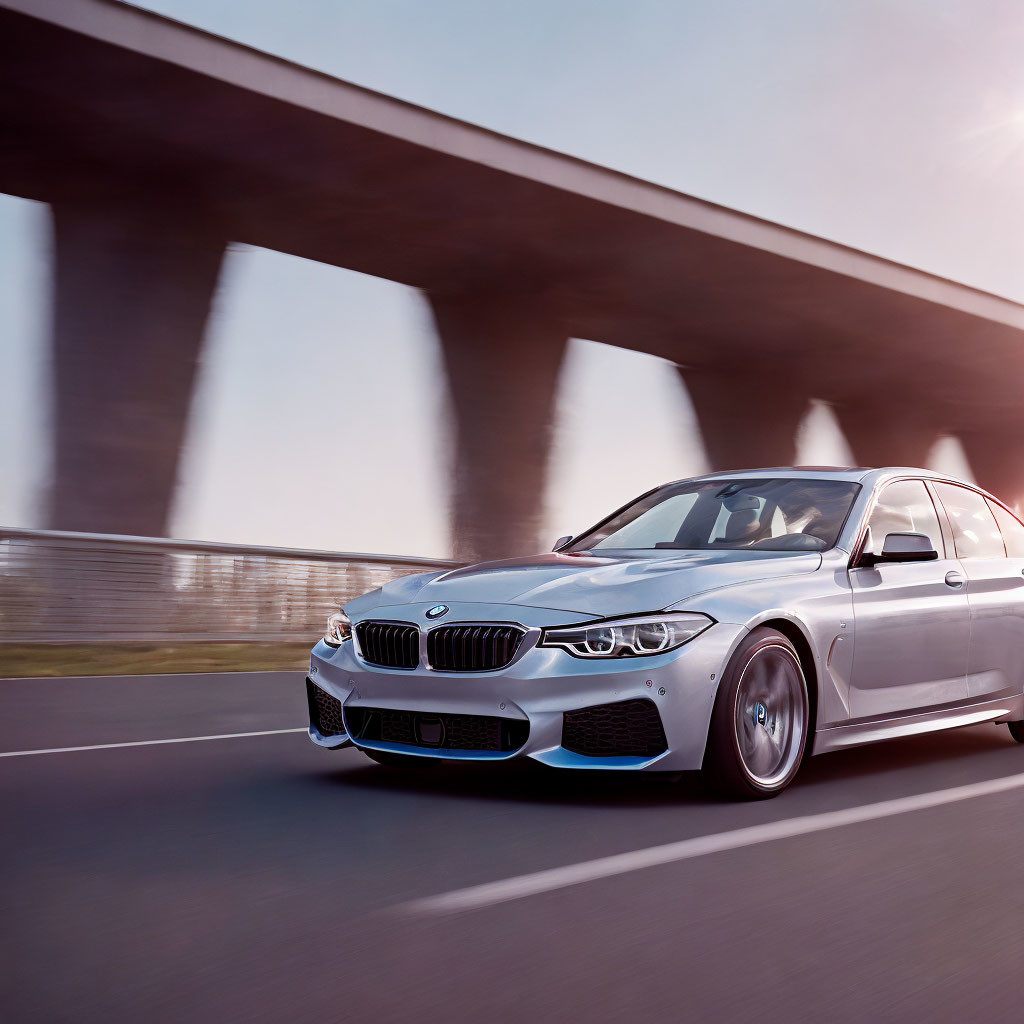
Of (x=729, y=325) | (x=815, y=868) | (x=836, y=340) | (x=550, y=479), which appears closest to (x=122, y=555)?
(x=550, y=479)

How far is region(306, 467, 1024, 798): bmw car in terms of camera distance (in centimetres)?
564

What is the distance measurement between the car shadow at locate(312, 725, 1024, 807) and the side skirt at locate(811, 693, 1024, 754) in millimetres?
185

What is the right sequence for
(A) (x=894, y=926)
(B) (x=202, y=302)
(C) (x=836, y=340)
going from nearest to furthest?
1. (A) (x=894, y=926)
2. (B) (x=202, y=302)
3. (C) (x=836, y=340)

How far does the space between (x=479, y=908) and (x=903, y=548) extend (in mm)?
3429

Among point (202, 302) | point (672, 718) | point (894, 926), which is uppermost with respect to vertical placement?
point (202, 302)

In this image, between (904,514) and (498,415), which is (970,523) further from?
(498,415)

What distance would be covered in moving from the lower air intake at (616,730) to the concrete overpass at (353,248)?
9146 millimetres

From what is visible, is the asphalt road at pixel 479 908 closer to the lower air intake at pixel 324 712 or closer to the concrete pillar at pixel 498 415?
the lower air intake at pixel 324 712

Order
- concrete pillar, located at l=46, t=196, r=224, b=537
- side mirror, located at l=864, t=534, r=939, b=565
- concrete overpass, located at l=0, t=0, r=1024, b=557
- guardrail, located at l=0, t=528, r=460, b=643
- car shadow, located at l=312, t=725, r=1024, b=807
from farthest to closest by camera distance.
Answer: concrete pillar, located at l=46, t=196, r=224, b=537 < concrete overpass, located at l=0, t=0, r=1024, b=557 < guardrail, located at l=0, t=528, r=460, b=643 < side mirror, located at l=864, t=534, r=939, b=565 < car shadow, located at l=312, t=725, r=1024, b=807

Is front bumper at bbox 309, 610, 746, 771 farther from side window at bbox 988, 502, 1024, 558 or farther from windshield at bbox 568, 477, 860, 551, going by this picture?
side window at bbox 988, 502, 1024, 558

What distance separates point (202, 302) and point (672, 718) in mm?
10527

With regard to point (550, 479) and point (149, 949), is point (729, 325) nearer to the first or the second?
point (550, 479)

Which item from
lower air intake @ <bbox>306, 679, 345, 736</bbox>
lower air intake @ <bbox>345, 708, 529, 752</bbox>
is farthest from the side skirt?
lower air intake @ <bbox>306, 679, 345, 736</bbox>

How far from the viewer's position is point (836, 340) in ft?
74.1
